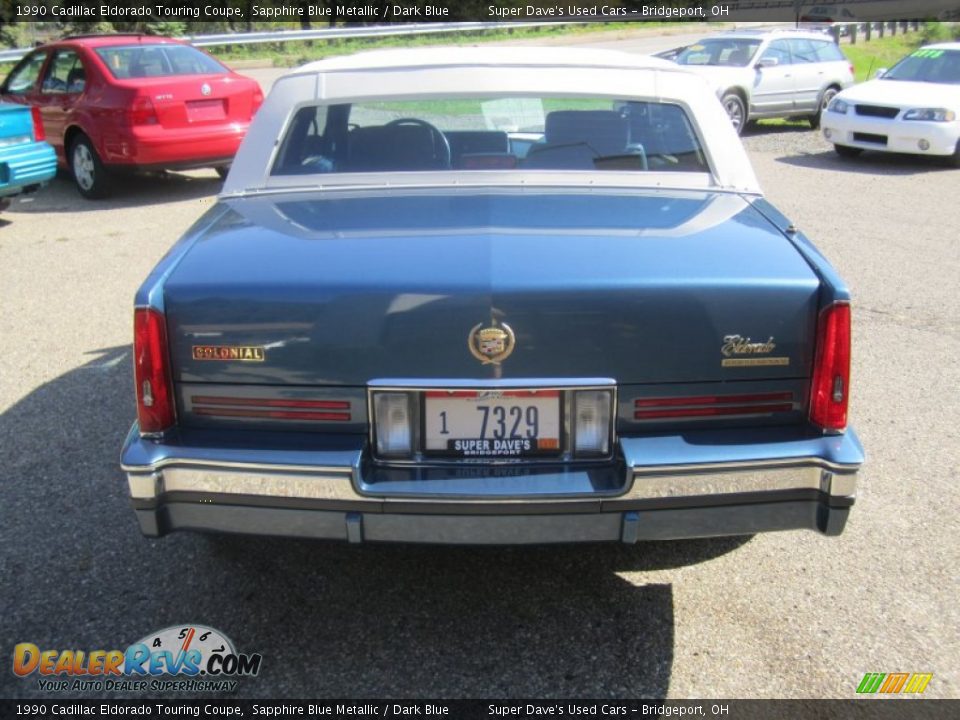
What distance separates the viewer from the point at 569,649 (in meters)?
2.99

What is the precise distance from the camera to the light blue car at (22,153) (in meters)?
8.62

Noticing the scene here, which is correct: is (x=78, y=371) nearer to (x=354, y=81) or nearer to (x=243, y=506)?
(x=354, y=81)

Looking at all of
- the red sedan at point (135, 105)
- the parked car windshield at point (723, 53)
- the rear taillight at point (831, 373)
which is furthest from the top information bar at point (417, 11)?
the rear taillight at point (831, 373)

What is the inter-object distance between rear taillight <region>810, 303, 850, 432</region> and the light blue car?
8019 mm

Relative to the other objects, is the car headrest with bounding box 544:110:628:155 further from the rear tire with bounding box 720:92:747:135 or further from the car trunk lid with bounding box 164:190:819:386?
the rear tire with bounding box 720:92:747:135

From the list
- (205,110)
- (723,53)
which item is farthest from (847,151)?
(205,110)

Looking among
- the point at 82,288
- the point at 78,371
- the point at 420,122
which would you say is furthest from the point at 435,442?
the point at 82,288

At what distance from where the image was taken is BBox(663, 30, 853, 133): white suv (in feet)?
47.3

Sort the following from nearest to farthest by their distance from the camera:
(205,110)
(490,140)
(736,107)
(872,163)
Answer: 1. (490,140)
2. (205,110)
3. (872,163)
4. (736,107)

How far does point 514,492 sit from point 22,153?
308 inches

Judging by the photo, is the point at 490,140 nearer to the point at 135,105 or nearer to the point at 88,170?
the point at 135,105

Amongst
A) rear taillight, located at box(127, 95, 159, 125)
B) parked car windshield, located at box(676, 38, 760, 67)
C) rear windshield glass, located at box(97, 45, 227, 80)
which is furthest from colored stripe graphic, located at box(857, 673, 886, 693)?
parked car windshield, located at box(676, 38, 760, 67)

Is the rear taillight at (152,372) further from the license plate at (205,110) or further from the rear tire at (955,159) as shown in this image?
the rear tire at (955,159)

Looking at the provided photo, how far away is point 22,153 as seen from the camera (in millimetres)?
8742
